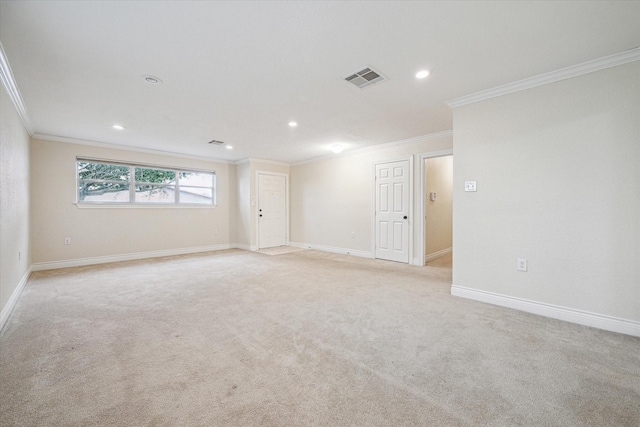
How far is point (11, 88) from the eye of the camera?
2898 millimetres

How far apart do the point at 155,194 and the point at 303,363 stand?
5.90 m

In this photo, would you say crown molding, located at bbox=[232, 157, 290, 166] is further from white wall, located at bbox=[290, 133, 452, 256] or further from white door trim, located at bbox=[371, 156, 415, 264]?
white door trim, located at bbox=[371, 156, 415, 264]

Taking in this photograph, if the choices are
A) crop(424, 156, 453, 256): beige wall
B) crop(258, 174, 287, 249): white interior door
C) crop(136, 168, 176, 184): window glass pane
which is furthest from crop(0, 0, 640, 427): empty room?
crop(258, 174, 287, 249): white interior door

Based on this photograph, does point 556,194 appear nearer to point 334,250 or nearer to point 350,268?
point 350,268

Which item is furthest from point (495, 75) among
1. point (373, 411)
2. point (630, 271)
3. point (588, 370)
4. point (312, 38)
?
point (373, 411)

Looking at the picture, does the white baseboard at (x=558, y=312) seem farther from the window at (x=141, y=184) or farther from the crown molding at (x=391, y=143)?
the window at (x=141, y=184)

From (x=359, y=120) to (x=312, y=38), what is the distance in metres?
2.06

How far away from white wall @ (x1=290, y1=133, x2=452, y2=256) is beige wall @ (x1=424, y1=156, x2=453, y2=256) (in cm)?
50

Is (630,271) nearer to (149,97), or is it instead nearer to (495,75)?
(495,75)

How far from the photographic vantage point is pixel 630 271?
237 centimetres

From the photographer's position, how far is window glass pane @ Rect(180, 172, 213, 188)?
6.70 meters

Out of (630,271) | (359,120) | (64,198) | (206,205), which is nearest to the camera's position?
(630,271)

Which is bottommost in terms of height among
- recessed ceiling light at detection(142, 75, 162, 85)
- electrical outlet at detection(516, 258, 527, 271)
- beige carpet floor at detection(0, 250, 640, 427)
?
beige carpet floor at detection(0, 250, 640, 427)

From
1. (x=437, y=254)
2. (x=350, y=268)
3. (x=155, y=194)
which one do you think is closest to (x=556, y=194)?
(x=350, y=268)
